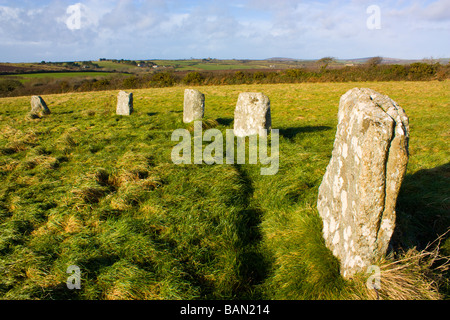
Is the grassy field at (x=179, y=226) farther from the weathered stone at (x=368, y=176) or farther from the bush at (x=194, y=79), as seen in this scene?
the bush at (x=194, y=79)

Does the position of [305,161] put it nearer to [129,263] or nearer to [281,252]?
[281,252]

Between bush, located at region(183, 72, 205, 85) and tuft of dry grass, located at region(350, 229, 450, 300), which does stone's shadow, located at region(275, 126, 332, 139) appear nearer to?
tuft of dry grass, located at region(350, 229, 450, 300)

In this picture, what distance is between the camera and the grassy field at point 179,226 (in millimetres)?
3160

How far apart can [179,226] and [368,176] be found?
2780 mm

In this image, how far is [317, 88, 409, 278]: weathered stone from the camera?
2709 mm

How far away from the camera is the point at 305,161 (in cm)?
657

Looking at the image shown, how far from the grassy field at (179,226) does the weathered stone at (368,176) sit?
0.28 meters

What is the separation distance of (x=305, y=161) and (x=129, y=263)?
4663 mm

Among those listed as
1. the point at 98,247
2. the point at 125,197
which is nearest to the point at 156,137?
the point at 125,197

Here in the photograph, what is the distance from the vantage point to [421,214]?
4102mm

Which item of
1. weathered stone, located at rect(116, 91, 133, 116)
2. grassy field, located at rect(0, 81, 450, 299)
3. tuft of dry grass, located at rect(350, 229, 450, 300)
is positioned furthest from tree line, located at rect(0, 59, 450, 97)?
tuft of dry grass, located at rect(350, 229, 450, 300)

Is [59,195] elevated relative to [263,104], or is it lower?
lower

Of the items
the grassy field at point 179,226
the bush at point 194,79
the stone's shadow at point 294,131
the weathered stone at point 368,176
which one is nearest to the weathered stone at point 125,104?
the grassy field at point 179,226
